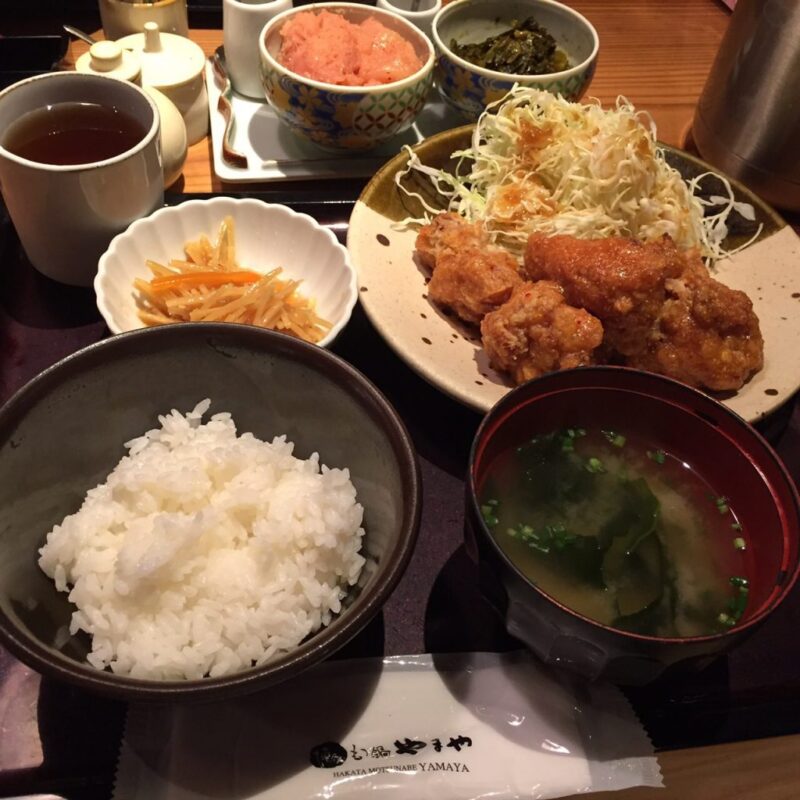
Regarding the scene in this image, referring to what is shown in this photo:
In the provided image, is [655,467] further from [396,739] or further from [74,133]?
[74,133]

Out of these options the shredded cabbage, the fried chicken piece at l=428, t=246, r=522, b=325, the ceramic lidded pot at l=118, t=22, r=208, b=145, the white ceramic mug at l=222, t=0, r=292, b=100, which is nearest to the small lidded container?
the ceramic lidded pot at l=118, t=22, r=208, b=145

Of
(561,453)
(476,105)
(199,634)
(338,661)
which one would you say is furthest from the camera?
(476,105)

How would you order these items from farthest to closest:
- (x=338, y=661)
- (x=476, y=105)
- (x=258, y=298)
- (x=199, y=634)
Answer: (x=476, y=105)
(x=258, y=298)
(x=338, y=661)
(x=199, y=634)

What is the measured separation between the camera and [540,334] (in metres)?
1.88

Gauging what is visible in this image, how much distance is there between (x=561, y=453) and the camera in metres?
1.59

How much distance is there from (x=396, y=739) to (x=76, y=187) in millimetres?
1593

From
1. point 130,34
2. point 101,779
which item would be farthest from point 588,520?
point 130,34

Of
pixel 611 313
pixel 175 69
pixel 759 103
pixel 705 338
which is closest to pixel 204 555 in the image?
pixel 611 313

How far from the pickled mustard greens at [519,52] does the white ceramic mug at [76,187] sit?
1.37 metres

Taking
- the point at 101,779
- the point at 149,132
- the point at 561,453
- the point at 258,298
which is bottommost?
the point at 101,779

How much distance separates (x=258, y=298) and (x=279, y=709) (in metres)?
1.09

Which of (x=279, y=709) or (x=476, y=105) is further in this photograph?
(x=476, y=105)

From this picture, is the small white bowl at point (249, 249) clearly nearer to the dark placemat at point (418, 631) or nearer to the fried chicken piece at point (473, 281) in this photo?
the dark placemat at point (418, 631)

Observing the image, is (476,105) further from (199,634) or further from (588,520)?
(199,634)
